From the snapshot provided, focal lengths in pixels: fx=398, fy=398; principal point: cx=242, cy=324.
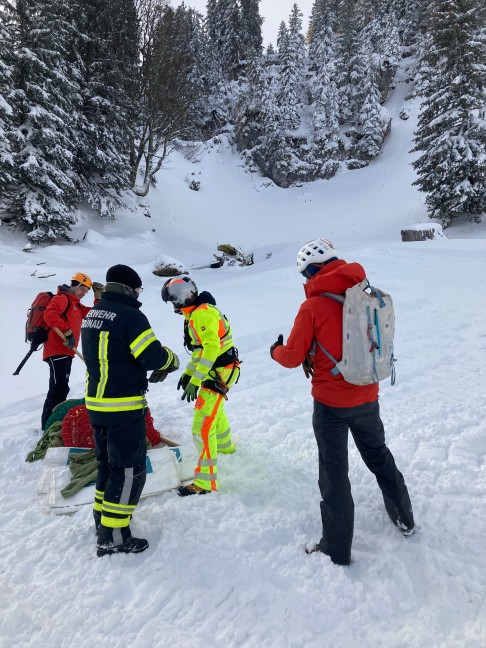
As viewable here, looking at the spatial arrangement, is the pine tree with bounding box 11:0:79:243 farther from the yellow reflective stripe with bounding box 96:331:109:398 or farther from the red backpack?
the yellow reflective stripe with bounding box 96:331:109:398

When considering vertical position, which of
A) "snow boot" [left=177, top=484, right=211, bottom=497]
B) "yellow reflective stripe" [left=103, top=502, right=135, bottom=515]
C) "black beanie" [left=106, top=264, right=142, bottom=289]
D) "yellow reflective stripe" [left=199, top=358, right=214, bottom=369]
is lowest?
"snow boot" [left=177, top=484, right=211, bottom=497]

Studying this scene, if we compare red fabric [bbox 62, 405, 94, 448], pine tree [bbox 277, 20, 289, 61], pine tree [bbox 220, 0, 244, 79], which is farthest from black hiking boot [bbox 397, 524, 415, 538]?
pine tree [bbox 220, 0, 244, 79]

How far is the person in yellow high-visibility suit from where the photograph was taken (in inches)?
137

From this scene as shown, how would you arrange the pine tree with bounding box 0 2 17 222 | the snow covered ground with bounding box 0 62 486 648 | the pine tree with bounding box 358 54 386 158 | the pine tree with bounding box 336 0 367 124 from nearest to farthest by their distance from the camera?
the snow covered ground with bounding box 0 62 486 648 < the pine tree with bounding box 0 2 17 222 < the pine tree with bounding box 358 54 386 158 < the pine tree with bounding box 336 0 367 124

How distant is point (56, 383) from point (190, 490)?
7.81 feet

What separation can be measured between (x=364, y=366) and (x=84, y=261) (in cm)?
1454

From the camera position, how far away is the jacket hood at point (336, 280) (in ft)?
8.31

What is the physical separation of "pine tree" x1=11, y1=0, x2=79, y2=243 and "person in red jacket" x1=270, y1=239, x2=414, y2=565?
48.8ft

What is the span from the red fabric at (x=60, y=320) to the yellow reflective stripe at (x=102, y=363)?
2090 mm

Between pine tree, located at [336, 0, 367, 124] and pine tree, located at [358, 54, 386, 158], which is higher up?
pine tree, located at [336, 0, 367, 124]

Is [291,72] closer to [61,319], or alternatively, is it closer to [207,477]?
[61,319]

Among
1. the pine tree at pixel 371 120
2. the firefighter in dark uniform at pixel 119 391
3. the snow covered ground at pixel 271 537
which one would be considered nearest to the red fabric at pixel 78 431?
the snow covered ground at pixel 271 537

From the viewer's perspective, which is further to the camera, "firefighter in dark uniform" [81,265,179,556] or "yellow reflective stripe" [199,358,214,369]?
"yellow reflective stripe" [199,358,214,369]

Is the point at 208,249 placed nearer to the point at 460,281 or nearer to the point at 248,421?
the point at 460,281
